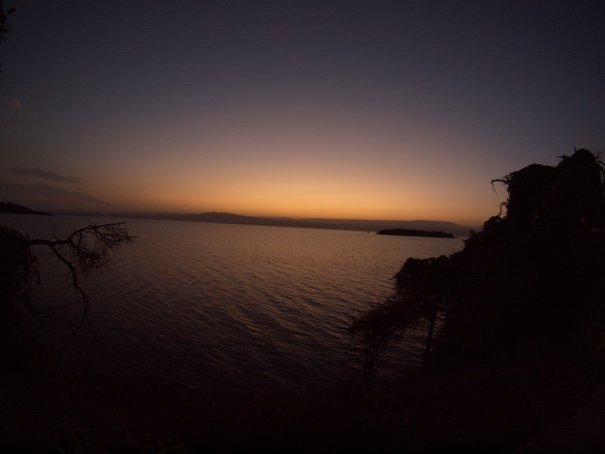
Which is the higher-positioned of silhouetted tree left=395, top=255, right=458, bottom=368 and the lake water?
silhouetted tree left=395, top=255, right=458, bottom=368

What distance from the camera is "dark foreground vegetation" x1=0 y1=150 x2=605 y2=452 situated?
8.43 metres

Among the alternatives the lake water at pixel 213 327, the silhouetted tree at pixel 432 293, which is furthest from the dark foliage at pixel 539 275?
the lake water at pixel 213 327

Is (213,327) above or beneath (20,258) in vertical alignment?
beneath

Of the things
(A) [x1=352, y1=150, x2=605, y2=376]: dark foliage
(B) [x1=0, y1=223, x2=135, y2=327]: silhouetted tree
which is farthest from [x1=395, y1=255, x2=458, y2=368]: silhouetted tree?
(B) [x1=0, y1=223, x2=135, y2=327]: silhouetted tree

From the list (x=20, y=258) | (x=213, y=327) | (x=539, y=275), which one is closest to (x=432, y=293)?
(x=539, y=275)

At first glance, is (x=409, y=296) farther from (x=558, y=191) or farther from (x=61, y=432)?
(x=61, y=432)

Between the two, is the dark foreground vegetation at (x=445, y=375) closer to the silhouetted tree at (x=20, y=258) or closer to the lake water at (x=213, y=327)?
the silhouetted tree at (x=20, y=258)

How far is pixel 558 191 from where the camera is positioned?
16.6 m

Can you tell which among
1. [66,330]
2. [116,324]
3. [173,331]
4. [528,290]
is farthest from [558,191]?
[66,330]

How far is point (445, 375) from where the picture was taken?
15930 millimetres

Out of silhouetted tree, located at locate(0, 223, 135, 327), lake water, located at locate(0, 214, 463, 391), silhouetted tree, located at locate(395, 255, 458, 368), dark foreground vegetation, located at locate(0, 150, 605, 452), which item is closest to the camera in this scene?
dark foreground vegetation, located at locate(0, 150, 605, 452)

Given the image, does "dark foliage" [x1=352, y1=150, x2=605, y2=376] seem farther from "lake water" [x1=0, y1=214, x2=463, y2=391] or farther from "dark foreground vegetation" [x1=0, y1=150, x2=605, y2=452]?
"lake water" [x1=0, y1=214, x2=463, y2=391]

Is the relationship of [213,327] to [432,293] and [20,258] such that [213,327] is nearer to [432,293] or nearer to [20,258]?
[20,258]

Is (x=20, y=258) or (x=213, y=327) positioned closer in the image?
(x=20, y=258)
